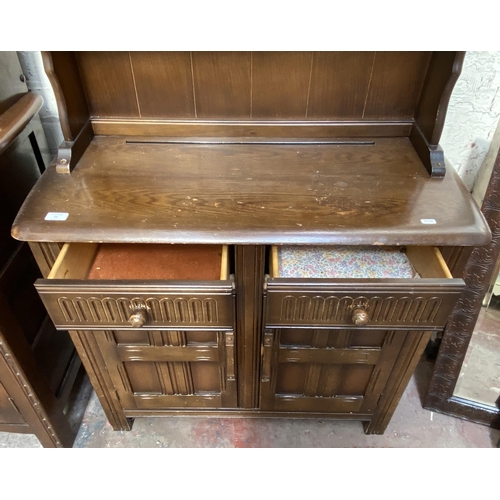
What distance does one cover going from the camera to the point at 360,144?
3.36 feet

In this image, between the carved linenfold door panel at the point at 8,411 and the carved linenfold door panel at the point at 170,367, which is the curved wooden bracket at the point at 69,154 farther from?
the carved linenfold door panel at the point at 8,411

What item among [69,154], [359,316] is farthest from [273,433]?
[69,154]

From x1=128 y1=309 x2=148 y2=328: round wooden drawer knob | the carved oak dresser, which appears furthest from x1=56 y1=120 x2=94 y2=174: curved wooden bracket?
x1=128 y1=309 x2=148 y2=328: round wooden drawer knob

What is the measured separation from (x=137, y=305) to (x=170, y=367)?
263 mm

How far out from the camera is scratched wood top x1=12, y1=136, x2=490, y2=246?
76 centimetres

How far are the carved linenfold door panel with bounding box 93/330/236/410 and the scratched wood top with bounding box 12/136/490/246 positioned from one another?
0.27 meters

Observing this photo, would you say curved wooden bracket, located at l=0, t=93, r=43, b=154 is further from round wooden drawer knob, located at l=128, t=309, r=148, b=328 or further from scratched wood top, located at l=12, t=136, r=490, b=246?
round wooden drawer knob, located at l=128, t=309, r=148, b=328

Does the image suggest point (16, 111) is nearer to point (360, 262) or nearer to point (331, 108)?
point (331, 108)

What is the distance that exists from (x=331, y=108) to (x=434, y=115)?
24cm

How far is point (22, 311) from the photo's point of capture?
3.25 feet

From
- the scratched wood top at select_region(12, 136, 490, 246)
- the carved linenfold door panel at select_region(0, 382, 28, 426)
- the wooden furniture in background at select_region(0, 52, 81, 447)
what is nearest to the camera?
the scratched wood top at select_region(12, 136, 490, 246)

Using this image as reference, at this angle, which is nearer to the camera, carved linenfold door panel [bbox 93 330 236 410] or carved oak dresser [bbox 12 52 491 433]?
carved oak dresser [bbox 12 52 491 433]

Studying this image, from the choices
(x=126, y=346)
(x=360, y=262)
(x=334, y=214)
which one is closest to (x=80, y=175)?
(x=126, y=346)

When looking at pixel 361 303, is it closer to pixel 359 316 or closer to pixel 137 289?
pixel 359 316
